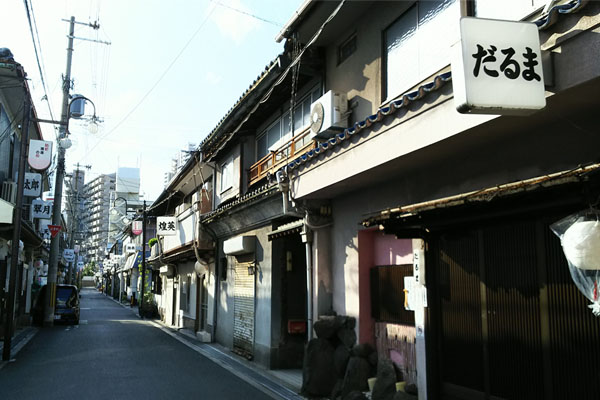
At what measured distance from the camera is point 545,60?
17.4 ft

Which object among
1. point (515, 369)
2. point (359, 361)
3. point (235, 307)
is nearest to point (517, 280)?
point (515, 369)

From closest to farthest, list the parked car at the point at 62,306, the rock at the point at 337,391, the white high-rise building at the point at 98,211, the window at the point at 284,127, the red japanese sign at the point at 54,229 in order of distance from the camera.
→ the rock at the point at 337,391 → the window at the point at 284,127 → the red japanese sign at the point at 54,229 → the parked car at the point at 62,306 → the white high-rise building at the point at 98,211

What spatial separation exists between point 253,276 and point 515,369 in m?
11.0

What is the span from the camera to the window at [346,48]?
468 inches

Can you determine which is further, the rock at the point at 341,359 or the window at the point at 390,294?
the rock at the point at 341,359

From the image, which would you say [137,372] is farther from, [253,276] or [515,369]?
[515,369]

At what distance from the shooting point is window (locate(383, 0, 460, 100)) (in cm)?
887

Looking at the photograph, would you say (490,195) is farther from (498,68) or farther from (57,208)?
(57,208)

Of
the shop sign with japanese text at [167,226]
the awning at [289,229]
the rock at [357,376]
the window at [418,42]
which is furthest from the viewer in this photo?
the shop sign with japanese text at [167,226]

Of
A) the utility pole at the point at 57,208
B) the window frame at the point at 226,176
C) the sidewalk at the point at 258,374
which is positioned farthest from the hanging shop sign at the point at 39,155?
the sidewalk at the point at 258,374

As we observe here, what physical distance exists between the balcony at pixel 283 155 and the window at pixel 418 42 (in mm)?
2938

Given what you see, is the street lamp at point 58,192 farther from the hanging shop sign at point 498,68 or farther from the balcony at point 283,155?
the hanging shop sign at point 498,68

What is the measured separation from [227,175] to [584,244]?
17.0m

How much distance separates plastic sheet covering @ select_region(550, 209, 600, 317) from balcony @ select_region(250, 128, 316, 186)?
788 centimetres
